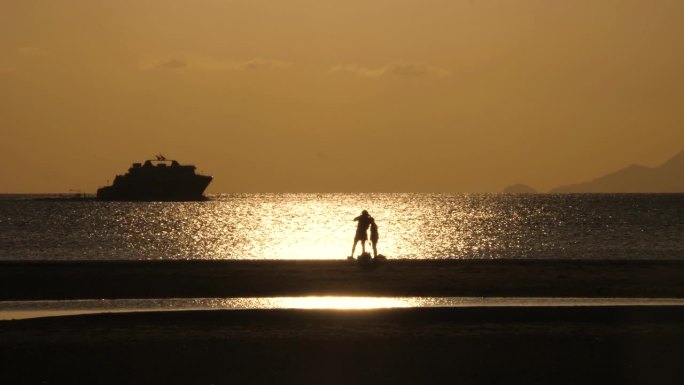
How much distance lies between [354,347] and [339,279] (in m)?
12.0

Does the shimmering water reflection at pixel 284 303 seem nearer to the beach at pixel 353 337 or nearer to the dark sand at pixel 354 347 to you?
the beach at pixel 353 337

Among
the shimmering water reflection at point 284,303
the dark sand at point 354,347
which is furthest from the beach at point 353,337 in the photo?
the shimmering water reflection at point 284,303

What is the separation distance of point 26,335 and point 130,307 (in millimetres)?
5605

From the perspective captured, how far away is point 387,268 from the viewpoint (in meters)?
34.2

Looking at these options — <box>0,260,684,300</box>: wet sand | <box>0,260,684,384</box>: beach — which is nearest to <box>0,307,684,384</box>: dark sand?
<box>0,260,684,384</box>: beach

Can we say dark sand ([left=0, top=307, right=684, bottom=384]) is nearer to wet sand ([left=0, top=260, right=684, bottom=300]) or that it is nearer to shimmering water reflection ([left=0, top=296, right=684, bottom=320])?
shimmering water reflection ([left=0, top=296, right=684, bottom=320])

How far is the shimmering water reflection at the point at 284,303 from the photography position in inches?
1018

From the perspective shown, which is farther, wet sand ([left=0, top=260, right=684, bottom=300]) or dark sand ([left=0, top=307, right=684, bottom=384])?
wet sand ([left=0, top=260, right=684, bottom=300])

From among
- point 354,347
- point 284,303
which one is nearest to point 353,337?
point 354,347

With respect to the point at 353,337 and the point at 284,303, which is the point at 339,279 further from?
the point at 353,337

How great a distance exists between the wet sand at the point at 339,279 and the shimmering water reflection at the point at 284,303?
34.4 inches

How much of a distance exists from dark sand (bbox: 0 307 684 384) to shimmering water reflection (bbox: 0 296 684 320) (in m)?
2.32

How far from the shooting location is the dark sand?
55.3ft

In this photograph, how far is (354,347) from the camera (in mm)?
19422
